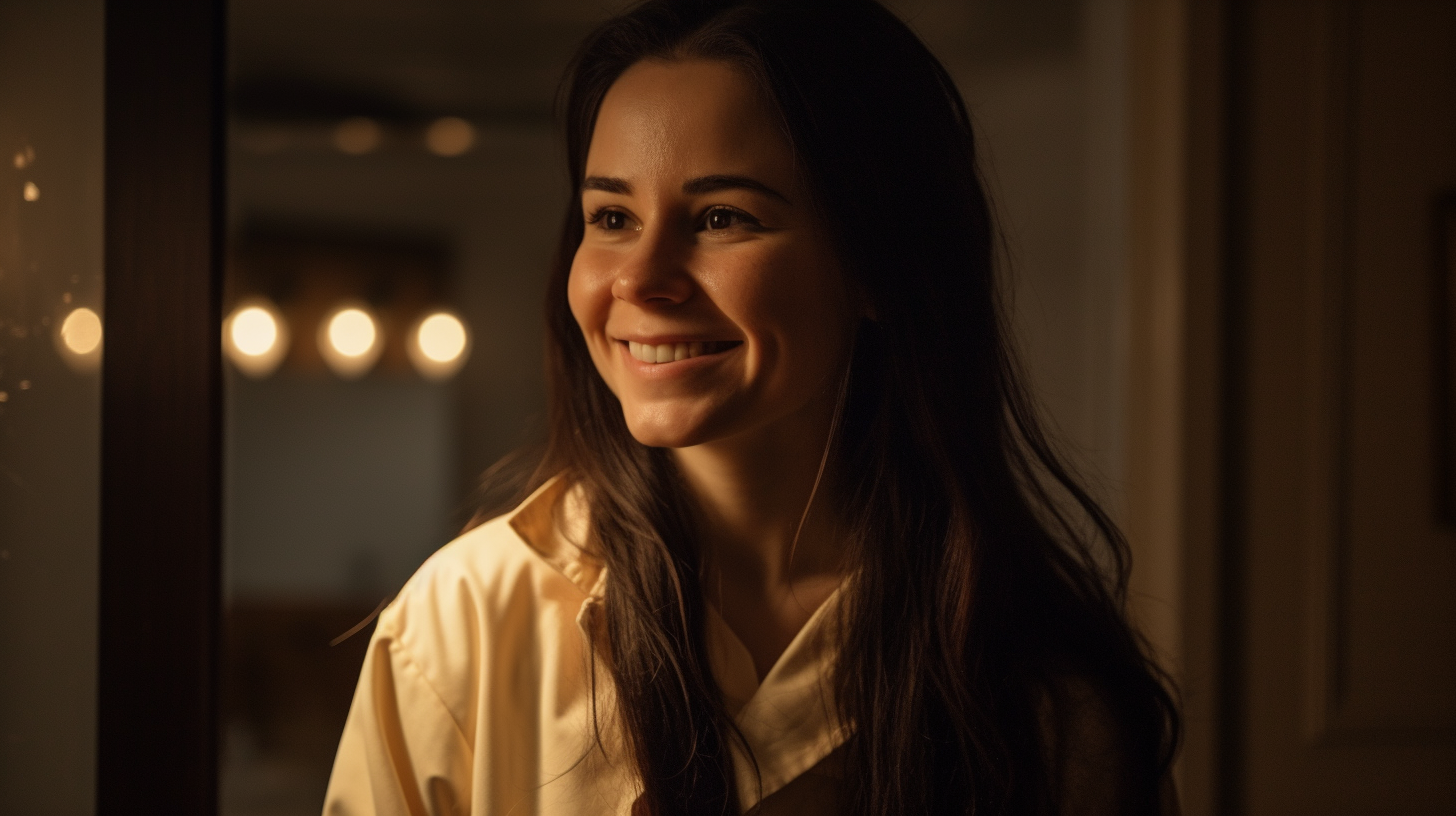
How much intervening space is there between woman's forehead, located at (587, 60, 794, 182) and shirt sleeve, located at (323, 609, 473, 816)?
350 mm

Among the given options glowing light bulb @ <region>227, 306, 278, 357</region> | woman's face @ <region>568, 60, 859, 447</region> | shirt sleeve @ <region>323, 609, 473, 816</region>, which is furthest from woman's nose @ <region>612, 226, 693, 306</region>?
glowing light bulb @ <region>227, 306, 278, 357</region>

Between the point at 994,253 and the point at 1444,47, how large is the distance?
1.04 metres

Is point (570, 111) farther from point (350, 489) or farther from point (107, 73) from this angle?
point (350, 489)

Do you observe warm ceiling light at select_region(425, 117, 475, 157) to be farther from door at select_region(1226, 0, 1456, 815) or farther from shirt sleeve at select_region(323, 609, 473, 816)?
shirt sleeve at select_region(323, 609, 473, 816)

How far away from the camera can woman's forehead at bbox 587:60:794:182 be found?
22.7 inches

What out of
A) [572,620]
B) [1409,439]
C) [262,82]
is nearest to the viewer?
[572,620]

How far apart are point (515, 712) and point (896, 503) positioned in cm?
29

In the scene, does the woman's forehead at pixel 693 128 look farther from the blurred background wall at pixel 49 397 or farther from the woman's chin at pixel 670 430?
the blurred background wall at pixel 49 397

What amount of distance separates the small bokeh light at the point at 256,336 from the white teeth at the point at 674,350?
214 centimetres

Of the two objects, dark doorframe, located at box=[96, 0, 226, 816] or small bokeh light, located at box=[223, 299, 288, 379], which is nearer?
dark doorframe, located at box=[96, 0, 226, 816]

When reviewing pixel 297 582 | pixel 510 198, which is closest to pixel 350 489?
pixel 297 582

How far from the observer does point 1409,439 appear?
1324 mm

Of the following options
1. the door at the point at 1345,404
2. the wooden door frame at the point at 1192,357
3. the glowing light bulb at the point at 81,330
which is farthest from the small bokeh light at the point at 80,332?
the door at the point at 1345,404

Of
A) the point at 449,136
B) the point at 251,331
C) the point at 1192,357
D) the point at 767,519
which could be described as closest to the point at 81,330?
the point at 767,519
